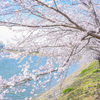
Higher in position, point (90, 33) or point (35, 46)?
point (35, 46)

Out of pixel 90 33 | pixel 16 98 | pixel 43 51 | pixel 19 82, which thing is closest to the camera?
pixel 19 82

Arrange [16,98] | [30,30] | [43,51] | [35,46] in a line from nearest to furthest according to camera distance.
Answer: [30,30], [35,46], [43,51], [16,98]

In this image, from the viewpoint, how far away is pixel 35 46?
373 centimetres

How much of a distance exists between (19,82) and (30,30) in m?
1.51

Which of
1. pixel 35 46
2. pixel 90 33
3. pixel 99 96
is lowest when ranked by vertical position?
pixel 99 96

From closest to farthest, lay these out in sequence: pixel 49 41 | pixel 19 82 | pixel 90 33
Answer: pixel 19 82 < pixel 90 33 < pixel 49 41

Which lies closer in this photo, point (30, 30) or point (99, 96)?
point (30, 30)

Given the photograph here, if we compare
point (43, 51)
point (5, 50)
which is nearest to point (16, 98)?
point (43, 51)

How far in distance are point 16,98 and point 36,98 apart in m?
1.61

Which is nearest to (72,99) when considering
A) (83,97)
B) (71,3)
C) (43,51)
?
(83,97)

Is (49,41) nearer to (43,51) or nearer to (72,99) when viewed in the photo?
(43,51)

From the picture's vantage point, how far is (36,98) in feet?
30.7

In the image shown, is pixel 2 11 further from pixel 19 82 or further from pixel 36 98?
pixel 36 98

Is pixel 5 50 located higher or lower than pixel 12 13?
lower
